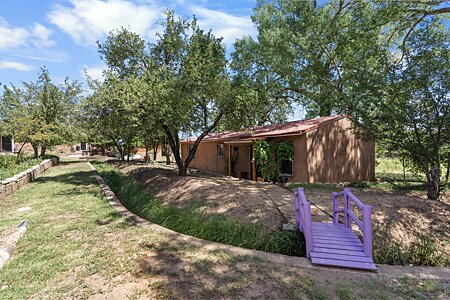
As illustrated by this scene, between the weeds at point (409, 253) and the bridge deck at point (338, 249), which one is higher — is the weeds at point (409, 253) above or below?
below

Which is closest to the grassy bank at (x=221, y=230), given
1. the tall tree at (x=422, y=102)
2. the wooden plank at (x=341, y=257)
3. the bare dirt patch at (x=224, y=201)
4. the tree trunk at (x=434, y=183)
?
the bare dirt patch at (x=224, y=201)

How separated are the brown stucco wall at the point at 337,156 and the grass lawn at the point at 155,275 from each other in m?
8.50

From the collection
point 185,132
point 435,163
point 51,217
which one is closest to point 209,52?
point 185,132

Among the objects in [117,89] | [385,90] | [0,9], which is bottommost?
[385,90]

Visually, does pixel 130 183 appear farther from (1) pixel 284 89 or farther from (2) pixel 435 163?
(1) pixel 284 89

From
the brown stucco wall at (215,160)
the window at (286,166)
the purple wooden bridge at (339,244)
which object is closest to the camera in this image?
the purple wooden bridge at (339,244)

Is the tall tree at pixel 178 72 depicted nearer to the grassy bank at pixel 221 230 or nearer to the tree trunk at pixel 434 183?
the grassy bank at pixel 221 230

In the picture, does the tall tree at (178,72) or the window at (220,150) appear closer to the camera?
the tall tree at (178,72)

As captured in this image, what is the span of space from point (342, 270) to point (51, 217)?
20.7 ft

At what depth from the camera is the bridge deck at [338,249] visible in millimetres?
3768

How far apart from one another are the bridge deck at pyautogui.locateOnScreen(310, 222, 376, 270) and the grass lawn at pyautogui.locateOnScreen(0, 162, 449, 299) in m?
0.22

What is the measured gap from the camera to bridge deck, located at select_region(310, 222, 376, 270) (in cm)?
377

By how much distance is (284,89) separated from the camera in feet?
63.9

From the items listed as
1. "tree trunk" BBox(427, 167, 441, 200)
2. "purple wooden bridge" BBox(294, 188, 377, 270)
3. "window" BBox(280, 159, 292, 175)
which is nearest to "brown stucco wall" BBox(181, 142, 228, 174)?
"window" BBox(280, 159, 292, 175)
